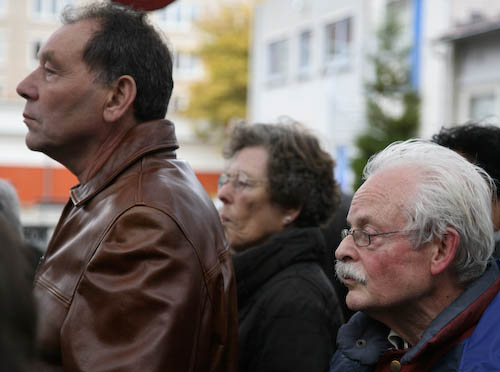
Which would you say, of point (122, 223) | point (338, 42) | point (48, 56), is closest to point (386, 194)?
point (122, 223)

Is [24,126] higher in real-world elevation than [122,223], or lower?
lower

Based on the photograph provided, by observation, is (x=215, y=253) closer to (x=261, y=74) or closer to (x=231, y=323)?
(x=231, y=323)

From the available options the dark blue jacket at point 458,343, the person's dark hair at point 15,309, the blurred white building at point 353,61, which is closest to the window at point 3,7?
the blurred white building at point 353,61

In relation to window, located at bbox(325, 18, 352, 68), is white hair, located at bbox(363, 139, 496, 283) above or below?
below

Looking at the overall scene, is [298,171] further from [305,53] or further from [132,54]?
[305,53]

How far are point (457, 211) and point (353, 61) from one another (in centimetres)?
2400

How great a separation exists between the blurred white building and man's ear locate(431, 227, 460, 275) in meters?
8.14

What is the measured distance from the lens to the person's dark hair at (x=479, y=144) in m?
2.95

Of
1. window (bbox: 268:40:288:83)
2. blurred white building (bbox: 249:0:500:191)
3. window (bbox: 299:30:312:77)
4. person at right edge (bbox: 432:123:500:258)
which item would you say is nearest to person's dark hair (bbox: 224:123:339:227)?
person at right edge (bbox: 432:123:500:258)

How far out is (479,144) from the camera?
299 centimetres

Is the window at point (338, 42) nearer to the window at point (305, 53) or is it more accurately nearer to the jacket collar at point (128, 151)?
the window at point (305, 53)

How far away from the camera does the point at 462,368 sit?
210 centimetres

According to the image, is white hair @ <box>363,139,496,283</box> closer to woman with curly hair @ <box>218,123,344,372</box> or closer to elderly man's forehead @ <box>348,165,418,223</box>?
elderly man's forehead @ <box>348,165,418,223</box>

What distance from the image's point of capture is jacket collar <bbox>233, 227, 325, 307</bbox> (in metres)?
3.20
